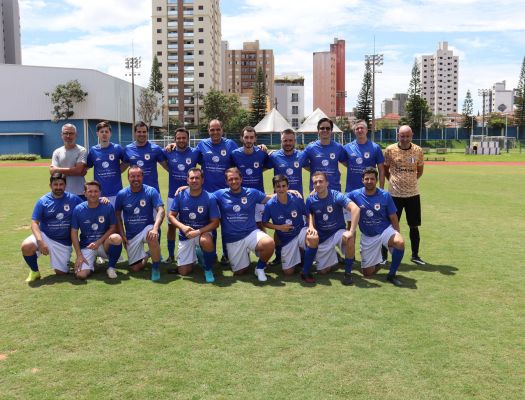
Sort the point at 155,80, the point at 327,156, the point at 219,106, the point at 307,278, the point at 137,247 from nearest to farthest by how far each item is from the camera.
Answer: the point at 307,278 < the point at 137,247 < the point at 327,156 < the point at 219,106 < the point at 155,80

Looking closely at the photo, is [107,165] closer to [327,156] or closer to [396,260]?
[327,156]

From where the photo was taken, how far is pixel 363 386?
345 cm

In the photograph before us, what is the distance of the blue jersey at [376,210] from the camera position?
21.3ft

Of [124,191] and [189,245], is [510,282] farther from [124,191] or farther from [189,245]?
[124,191]

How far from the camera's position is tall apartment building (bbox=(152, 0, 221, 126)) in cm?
9469

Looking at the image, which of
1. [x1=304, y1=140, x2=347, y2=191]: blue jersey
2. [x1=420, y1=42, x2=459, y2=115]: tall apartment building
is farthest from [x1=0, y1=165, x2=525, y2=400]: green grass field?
[x1=420, y1=42, x2=459, y2=115]: tall apartment building

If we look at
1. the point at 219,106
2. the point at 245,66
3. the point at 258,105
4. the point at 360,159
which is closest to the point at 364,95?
the point at 258,105

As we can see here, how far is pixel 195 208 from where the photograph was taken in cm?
644

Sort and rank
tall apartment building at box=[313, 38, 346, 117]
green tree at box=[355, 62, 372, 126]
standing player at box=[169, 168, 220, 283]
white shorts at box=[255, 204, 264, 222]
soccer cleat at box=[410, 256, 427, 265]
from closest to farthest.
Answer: standing player at box=[169, 168, 220, 283]
white shorts at box=[255, 204, 264, 222]
soccer cleat at box=[410, 256, 427, 265]
green tree at box=[355, 62, 372, 126]
tall apartment building at box=[313, 38, 346, 117]

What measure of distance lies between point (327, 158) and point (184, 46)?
309 feet

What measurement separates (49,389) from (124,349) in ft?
2.44

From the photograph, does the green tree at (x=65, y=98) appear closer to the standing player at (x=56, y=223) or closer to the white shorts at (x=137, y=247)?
the standing player at (x=56, y=223)

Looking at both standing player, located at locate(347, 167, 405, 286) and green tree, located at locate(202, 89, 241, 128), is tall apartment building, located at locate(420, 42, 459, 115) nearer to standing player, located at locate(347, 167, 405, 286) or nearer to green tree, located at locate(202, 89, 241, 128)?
green tree, located at locate(202, 89, 241, 128)

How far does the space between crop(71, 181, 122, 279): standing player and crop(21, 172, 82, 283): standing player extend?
165mm
